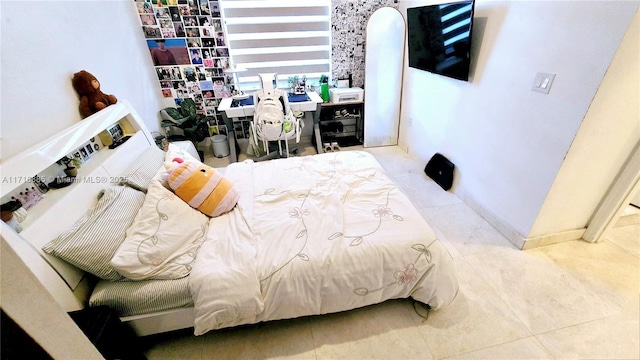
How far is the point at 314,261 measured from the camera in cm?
126

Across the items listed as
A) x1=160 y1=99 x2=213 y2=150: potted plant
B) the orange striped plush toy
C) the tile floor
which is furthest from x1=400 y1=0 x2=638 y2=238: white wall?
x1=160 y1=99 x2=213 y2=150: potted plant

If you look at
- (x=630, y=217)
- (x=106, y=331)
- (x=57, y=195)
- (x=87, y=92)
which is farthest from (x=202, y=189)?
(x=630, y=217)

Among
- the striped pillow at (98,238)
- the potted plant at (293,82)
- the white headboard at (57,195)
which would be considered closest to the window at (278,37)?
the potted plant at (293,82)

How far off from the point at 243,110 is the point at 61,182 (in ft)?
6.20

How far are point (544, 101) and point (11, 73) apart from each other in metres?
2.94

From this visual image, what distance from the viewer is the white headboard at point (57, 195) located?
A: 101 cm

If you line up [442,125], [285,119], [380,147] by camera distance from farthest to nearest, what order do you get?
[380,147] → [285,119] → [442,125]

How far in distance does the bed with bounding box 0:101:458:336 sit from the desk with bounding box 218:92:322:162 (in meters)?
1.42

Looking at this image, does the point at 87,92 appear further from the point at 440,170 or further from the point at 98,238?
the point at 440,170

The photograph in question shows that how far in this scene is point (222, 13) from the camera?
2895 millimetres

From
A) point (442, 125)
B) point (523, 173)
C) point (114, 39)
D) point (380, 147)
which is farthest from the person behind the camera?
point (380, 147)

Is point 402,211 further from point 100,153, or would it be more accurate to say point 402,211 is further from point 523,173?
point 100,153

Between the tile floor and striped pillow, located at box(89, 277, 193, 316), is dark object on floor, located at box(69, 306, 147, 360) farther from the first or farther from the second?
the tile floor

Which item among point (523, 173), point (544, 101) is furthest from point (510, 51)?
point (523, 173)
